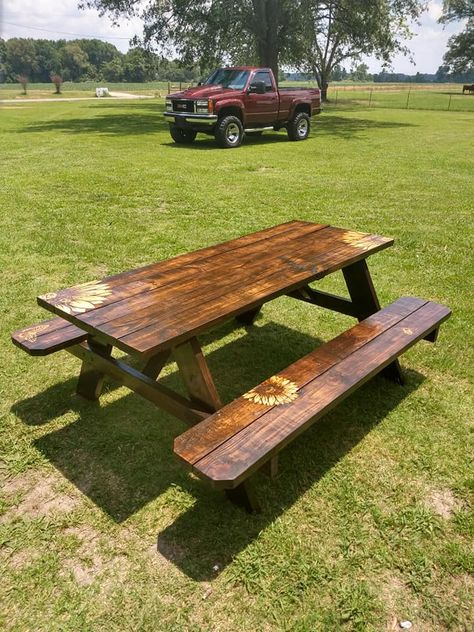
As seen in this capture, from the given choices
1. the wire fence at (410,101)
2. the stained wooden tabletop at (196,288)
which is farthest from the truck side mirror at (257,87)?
the wire fence at (410,101)

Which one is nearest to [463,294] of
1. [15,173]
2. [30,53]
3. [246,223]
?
[246,223]

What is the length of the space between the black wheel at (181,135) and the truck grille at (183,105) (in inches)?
27.7

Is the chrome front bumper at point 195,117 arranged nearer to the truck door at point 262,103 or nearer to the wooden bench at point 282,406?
the truck door at point 262,103

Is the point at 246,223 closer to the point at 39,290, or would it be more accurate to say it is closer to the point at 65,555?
the point at 39,290

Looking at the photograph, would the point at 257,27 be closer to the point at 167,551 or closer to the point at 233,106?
the point at 233,106

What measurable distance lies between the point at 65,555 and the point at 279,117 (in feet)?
46.0

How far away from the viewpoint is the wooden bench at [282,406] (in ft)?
5.90

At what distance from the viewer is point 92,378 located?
9.59ft

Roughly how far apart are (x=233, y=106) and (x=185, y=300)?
1175 cm

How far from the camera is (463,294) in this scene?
4.48 m

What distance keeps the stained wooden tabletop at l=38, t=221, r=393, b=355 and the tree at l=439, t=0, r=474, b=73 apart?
61.2m

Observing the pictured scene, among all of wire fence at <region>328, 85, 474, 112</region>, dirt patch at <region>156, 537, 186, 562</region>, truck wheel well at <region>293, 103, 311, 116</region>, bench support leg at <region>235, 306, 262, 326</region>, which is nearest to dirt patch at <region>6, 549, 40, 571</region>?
dirt patch at <region>156, 537, 186, 562</region>

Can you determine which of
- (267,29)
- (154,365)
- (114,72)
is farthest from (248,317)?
(114,72)

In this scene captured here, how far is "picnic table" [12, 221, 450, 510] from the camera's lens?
192 centimetres
